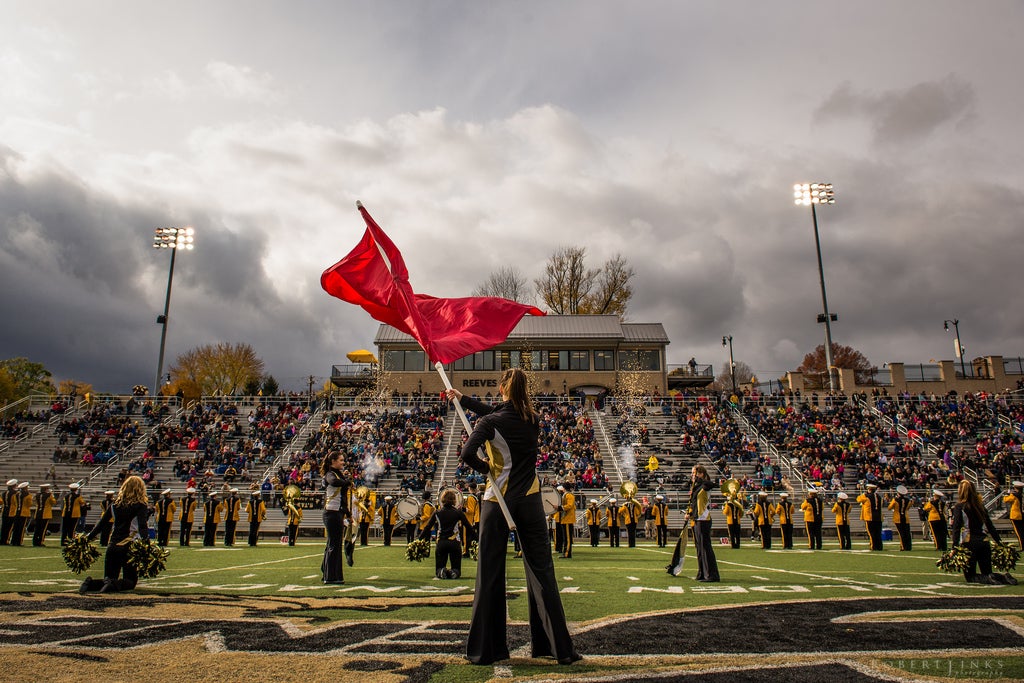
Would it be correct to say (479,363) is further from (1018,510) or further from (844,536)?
(1018,510)

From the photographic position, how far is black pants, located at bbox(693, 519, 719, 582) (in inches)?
388

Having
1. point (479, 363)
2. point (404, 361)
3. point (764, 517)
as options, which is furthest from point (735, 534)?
point (404, 361)

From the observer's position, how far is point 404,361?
1756 inches

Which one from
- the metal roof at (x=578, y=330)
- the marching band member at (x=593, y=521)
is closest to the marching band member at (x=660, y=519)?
the marching band member at (x=593, y=521)

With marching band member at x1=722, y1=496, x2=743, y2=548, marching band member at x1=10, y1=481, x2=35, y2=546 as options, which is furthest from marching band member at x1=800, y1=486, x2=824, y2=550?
marching band member at x1=10, y1=481, x2=35, y2=546

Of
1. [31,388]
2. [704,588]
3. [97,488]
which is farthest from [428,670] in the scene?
[31,388]

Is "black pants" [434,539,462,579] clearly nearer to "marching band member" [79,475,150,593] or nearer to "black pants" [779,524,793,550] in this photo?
"marching band member" [79,475,150,593]

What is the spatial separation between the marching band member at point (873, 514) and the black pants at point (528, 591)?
51.9 feet

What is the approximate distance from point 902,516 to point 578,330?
2849 centimetres

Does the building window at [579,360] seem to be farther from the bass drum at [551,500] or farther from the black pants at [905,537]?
the bass drum at [551,500]

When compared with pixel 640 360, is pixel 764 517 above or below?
below

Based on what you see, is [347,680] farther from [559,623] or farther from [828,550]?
[828,550]

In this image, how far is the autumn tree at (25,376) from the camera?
6481cm

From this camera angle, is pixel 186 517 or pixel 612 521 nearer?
pixel 186 517
